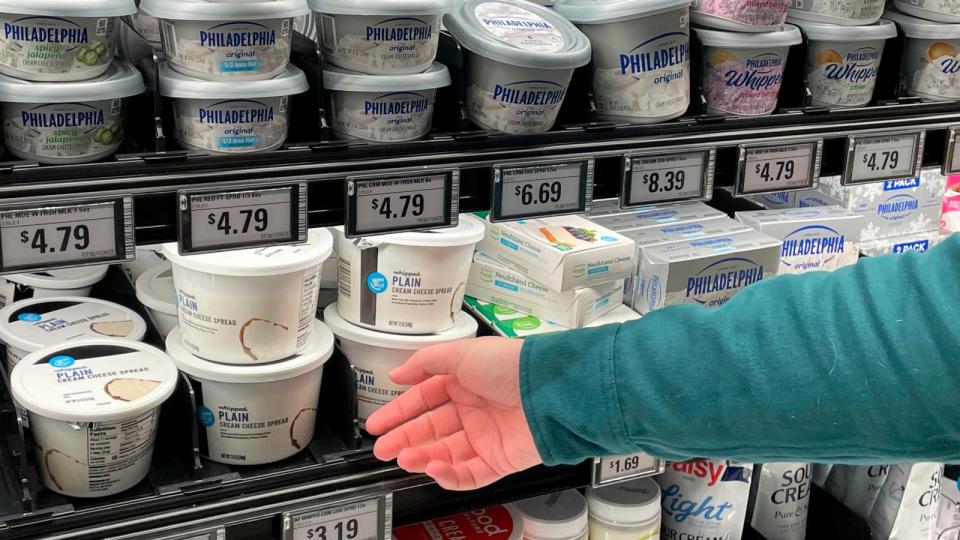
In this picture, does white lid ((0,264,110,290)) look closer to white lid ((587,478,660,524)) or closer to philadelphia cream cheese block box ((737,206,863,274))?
white lid ((587,478,660,524))

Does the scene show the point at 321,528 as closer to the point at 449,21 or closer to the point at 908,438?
the point at 449,21

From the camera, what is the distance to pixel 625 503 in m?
2.10

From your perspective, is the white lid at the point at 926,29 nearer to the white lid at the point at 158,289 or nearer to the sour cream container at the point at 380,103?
the sour cream container at the point at 380,103

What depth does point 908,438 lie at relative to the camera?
3.14ft

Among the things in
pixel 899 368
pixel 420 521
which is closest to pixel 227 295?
pixel 420 521

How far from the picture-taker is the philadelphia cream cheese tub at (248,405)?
1622 mm

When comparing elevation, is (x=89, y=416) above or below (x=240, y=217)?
below

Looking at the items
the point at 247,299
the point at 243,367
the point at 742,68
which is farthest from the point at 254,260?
the point at 742,68

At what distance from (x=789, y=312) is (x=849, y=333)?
0.06 metres

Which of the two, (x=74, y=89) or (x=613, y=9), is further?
(x=613, y=9)

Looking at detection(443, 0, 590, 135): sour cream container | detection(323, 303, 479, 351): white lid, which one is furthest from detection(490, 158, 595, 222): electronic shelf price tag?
detection(323, 303, 479, 351): white lid

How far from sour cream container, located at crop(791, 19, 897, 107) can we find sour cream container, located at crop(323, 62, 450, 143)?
0.61 metres

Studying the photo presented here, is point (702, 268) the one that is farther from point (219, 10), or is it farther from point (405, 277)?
point (219, 10)

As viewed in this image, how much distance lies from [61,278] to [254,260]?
1.57 feet
